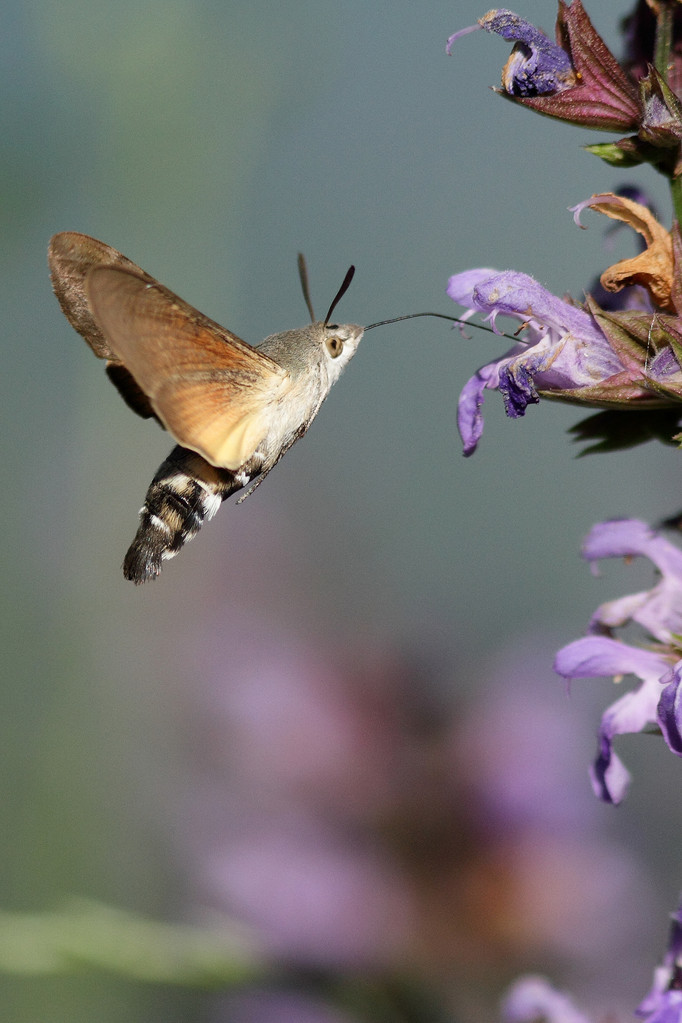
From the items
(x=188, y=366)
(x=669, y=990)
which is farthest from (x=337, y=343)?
(x=669, y=990)

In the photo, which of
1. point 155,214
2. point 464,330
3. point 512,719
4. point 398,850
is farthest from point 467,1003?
point 155,214

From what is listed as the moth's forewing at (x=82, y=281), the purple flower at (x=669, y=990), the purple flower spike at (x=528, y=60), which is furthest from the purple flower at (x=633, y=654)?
the moth's forewing at (x=82, y=281)

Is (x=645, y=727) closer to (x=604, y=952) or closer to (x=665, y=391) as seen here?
(x=665, y=391)

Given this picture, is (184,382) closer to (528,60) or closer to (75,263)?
(75,263)

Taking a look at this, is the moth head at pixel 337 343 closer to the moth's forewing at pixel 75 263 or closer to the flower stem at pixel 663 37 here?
the moth's forewing at pixel 75 263

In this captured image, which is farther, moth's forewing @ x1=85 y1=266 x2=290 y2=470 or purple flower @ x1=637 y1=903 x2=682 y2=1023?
moth's forewing @ x1=85 y1=266 x2=290 y2=470

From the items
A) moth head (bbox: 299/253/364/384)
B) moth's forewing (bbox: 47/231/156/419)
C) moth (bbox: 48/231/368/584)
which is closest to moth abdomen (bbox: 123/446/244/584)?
moth (bbox: 48/231/368/584)

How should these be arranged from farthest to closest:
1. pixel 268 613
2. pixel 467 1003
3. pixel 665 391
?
pixel 268 613 → pixel 467 1003 → pixel 665 391

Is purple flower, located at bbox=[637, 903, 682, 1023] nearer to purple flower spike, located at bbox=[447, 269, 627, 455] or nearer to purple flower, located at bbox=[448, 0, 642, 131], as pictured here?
purple flower spike, located at bbox=[447, 269, 627, 455]
